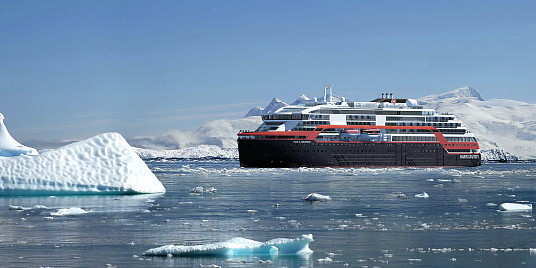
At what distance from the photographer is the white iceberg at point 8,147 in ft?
189

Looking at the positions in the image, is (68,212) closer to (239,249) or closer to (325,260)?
(239,249)

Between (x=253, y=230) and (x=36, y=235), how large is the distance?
5338 millimetres

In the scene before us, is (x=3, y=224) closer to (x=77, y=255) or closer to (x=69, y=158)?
(x=77, y=255)

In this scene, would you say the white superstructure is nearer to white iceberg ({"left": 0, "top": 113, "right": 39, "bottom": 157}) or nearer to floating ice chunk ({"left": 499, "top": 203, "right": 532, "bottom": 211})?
white iceberg ({"left": 0, "top": 113, "right": 39, "bottom": 157})

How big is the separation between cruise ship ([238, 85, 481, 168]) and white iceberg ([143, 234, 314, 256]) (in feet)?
216

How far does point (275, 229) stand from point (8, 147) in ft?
141

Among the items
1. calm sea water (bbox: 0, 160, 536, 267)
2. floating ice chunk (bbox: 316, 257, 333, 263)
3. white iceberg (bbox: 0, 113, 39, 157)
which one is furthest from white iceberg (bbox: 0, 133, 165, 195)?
white iceberg (bbox: 0, 113, 39, 157)

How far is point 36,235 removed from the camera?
741 inches

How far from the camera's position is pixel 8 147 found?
5859 cm

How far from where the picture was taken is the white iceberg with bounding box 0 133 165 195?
29.8 metres

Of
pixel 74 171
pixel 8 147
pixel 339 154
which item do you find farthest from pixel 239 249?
pixel 339 154

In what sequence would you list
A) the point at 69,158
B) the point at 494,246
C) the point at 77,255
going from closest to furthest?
1. the point at 77,255
2. the point at 494,246
3. the point at 69,158

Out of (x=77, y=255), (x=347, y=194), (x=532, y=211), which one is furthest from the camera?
(x=347, y=194)

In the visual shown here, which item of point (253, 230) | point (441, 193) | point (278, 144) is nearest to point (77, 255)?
point (253, 230)
